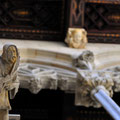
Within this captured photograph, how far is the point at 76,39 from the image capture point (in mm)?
12430

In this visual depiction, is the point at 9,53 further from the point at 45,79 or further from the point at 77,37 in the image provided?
the point at 77,37

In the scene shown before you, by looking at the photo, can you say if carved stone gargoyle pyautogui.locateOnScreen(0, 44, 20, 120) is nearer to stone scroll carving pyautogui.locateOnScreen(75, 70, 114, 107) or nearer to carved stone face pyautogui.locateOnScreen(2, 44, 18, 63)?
carved stone face pyautogui.locateOnScreen(2, 44, 18, 63)

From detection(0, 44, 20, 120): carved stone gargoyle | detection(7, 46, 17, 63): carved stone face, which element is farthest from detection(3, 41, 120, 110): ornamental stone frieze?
detection(7, 46, 17, 63): carved stone face

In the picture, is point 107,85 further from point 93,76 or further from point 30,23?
point 30,23

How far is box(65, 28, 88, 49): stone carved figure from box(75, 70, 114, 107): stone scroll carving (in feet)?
4.96

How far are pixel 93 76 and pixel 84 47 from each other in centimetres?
188

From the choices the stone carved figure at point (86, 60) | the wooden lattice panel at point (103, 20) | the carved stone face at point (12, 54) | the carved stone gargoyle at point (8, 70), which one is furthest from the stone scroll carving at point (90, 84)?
the carved stone face at point (12, 54)

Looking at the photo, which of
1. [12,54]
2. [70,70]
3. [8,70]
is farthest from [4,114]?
[70,70]

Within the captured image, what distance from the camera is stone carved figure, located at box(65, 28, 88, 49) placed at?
12.4m

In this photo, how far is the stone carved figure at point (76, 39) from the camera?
12.4 m

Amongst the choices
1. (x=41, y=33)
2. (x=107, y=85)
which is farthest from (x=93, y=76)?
(x=41, y=33)

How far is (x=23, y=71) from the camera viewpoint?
454 inches

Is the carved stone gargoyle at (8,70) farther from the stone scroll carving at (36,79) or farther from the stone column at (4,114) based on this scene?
the stone scroll carving at (36,79)

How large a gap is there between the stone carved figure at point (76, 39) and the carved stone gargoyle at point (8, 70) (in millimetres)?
5543
